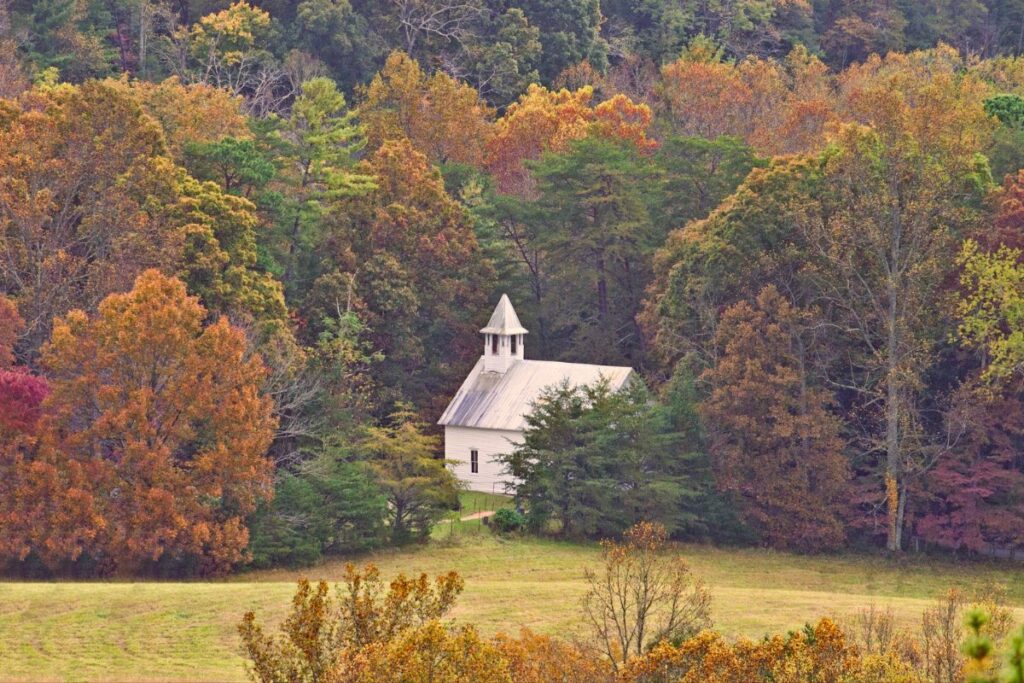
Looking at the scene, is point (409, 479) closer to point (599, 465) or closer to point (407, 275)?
point (599, 465)

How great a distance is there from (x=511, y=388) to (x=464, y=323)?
506cm

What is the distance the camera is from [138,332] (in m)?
45.5

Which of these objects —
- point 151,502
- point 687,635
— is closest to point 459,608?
point 687,635

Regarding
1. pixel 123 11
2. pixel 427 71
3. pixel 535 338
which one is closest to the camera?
pixel 535 338

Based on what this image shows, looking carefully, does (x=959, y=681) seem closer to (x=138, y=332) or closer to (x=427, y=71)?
(x=138, y=332)

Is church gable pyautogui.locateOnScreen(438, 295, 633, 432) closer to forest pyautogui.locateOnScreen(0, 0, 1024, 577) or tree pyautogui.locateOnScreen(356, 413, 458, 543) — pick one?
forest pyautogui.locateOnScreen(0, 0, 1024, 577)

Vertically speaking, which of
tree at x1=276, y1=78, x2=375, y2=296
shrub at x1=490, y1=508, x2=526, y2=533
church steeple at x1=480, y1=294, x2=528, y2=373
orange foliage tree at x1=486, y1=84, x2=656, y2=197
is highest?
orange foliage tree at x1=486, y1=84, x2=656, y2=197

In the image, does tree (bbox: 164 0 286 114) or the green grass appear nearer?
the green grass

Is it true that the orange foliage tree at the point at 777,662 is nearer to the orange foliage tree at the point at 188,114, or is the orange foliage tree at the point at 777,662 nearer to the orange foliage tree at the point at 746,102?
the orange foliage tree at the point at 188,114

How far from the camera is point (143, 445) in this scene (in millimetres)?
44562

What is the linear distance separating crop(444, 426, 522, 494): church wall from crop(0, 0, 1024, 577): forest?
197 centimetres

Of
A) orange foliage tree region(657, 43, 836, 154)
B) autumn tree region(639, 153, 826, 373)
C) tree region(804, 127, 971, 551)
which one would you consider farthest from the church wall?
orange foliage tree region(657, 43, 836, 154)

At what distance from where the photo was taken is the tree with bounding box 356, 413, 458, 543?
163 feet

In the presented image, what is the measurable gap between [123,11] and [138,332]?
3597cm
